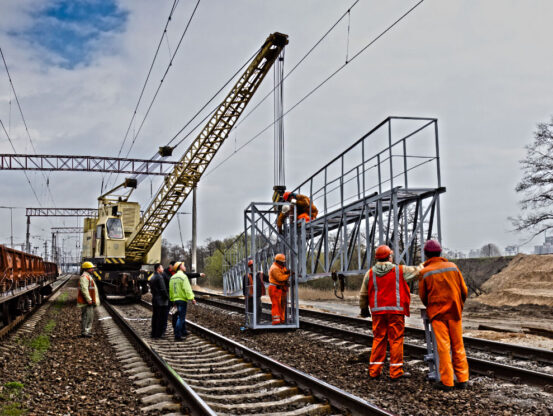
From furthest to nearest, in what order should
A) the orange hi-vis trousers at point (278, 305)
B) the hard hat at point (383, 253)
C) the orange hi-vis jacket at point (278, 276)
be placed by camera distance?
the orange hi-vis trousers at point (278, 305)
the orange hi-vis jacket at point (278, 276)
the hard hat at point (383, 253)

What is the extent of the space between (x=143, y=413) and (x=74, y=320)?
1106 cm

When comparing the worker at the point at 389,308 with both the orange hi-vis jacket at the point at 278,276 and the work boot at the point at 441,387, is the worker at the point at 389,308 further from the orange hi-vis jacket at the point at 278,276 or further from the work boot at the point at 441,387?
the orange hi-vis jacket at the point at 278,276

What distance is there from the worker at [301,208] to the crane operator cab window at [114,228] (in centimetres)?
1120

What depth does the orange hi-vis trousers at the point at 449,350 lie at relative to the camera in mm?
6379

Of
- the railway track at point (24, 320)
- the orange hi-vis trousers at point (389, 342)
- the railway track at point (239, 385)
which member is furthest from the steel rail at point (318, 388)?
the railway track at point (24, 320)

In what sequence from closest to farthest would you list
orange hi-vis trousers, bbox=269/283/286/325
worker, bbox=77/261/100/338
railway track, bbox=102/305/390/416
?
railway track, bbox=102/305/390/416 < worker, bbox=77/261/100/338 < orange hi-vis trousers, bbox=269/283/286/325

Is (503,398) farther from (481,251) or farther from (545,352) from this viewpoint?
(481,251)

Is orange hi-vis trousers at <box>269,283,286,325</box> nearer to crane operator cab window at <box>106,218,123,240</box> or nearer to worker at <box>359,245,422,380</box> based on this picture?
worker at <box>359,245,422,380</box>

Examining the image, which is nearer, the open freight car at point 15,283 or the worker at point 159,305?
the worker at point 159,305

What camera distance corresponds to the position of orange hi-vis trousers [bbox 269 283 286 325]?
40.1ft

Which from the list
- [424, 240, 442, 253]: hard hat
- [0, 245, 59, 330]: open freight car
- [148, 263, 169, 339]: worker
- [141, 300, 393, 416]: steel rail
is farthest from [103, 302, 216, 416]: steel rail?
[0, 245, 59, 330]: open freight car

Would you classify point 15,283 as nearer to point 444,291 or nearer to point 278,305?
point 278,305

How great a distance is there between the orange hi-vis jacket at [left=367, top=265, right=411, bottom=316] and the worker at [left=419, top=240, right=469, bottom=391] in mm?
560

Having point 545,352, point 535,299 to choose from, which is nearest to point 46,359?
point 545,352
